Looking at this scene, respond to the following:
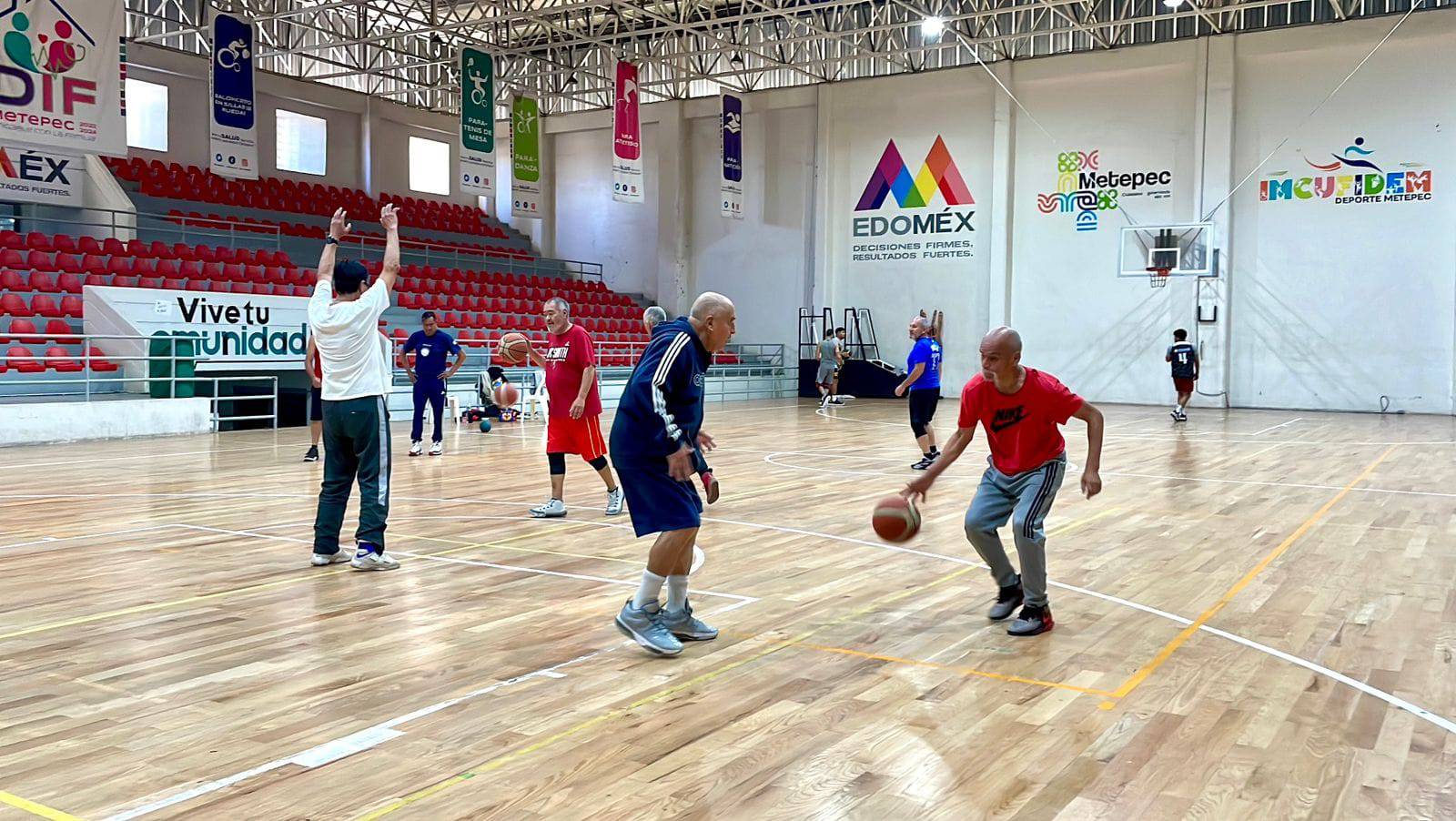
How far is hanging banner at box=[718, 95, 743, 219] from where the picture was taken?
27609mm

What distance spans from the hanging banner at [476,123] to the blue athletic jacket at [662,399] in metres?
18.9

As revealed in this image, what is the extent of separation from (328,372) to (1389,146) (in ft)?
Result: 74.5

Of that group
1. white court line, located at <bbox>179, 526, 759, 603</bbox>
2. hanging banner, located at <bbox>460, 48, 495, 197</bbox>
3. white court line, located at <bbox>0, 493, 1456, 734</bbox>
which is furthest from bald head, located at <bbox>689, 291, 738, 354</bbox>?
hanging banner, located at <bbox>460, 48, 495, 197</bbox>

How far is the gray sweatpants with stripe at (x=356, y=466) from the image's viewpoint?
260 inches

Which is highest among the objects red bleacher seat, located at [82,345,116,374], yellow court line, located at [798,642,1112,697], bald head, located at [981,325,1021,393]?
bald head, located at [981,325,1021,393]

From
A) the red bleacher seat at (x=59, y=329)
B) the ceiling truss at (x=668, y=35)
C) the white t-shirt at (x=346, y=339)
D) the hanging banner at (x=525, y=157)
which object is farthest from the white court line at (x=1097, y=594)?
the hanging banner at (x=525, y=157)

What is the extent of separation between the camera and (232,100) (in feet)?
67.0

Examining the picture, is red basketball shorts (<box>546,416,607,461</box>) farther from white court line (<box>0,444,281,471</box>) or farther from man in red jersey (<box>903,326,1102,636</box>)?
white court line (<box>0,444,281,471</box>)

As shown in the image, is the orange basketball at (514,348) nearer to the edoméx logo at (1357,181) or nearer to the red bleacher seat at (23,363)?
the red bleacher seat at (23,363)

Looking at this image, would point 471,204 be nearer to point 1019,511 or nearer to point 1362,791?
point 1019,511

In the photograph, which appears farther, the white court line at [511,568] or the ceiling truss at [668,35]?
the ceiling truss at [668,35]

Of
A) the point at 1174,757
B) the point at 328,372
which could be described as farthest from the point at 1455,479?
the point at 328,372

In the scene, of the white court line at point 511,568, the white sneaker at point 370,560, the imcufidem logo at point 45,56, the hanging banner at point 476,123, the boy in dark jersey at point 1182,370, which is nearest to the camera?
the white court line at point 511,568

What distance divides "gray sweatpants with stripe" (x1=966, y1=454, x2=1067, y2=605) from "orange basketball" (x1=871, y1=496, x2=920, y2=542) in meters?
0.39
